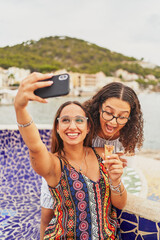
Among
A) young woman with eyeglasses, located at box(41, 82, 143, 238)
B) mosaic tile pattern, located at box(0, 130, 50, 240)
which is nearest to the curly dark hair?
young woman with eyeglasses, located at box(41, 82, 143, 238)

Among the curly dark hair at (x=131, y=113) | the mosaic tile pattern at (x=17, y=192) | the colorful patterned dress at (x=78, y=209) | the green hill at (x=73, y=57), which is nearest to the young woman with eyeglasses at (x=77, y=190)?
the colorful patterned dress at (x=78, y=209)

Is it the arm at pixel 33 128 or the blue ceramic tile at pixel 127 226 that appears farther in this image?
the blue ceramic tile at pixel 127 226

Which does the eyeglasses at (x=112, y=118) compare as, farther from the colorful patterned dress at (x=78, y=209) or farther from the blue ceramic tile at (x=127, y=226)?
the blue ceramic tile at (x=127, y=226)

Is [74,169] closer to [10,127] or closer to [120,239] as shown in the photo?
[120,239]

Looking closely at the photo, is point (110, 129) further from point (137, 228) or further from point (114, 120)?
point (137, 228)

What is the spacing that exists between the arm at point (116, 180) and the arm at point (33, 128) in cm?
35

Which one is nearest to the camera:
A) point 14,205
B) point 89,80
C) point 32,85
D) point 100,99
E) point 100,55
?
point 32,85

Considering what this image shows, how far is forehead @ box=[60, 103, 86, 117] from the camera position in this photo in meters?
1.60

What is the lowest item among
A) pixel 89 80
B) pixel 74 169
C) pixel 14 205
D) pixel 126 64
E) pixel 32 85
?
pixel 14 205

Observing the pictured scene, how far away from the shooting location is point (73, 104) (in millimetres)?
1659

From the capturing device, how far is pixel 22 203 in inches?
141

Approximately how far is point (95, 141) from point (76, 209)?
0.76 metres

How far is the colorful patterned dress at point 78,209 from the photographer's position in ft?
4.88

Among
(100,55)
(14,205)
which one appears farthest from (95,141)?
(100,55)
